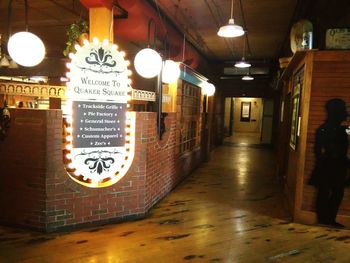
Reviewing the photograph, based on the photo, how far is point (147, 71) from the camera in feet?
15.3

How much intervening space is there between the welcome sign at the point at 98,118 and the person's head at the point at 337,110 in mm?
3125

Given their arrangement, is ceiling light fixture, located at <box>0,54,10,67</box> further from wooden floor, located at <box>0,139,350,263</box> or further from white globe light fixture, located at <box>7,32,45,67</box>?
wooden floor, located at <box>0,139,350,263</box>

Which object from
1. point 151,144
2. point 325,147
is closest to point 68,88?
point 151,144

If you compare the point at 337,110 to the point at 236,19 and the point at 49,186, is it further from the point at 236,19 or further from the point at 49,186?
the point at 49,186

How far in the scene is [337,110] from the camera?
14.7 ft

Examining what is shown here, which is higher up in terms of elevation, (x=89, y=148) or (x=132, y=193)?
(x=89, y=148)

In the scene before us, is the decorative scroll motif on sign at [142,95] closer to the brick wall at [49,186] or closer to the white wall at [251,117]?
the brick wall at [49,186]

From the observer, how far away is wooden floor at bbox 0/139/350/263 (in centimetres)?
353

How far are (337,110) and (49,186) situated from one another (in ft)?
14.4

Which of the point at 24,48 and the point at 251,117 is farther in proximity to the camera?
the point at 251,117

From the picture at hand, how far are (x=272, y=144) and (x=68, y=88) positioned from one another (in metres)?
12.5

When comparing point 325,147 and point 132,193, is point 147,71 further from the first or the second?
point 325,147

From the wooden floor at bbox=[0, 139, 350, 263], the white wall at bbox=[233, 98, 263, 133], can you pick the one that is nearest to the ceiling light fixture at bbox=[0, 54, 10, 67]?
the wooden floor at bbox=[0, 139, 350, 263]

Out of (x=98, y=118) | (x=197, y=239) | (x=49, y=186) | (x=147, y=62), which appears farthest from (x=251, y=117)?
(x=49, y=186)
